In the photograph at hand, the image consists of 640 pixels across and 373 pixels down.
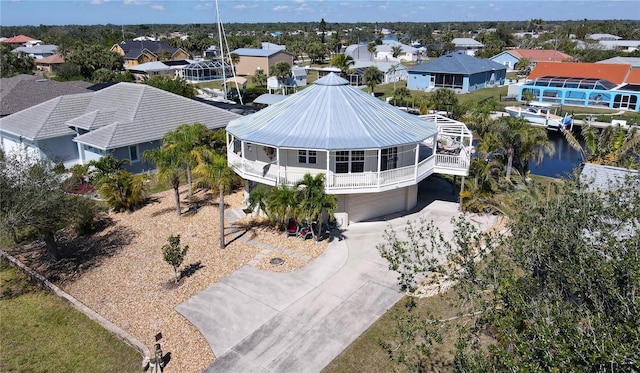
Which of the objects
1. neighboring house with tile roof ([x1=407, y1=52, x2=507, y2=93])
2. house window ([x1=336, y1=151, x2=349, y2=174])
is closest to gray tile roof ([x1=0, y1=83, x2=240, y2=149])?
house window ([x1=336, y1=151, x2=349, y2=174])

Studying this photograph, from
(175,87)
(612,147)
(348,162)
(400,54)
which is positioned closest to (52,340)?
(348,162)

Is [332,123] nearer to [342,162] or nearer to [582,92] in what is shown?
[342,162]

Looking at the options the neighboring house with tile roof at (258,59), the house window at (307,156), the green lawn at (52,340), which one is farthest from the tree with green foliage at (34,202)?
the neighboring house with tile roof at (258,59)

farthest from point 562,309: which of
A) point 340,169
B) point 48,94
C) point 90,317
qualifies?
point 48,94

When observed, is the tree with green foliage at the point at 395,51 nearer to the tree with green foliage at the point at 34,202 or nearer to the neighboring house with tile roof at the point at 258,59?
the neighboring house with tile roof at the point at 258,59

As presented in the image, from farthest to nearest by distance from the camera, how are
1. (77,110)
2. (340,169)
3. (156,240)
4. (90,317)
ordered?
(77,110)
(340,169)
(156,240)
(90,317)

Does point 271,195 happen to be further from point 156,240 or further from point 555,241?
point 555,241
